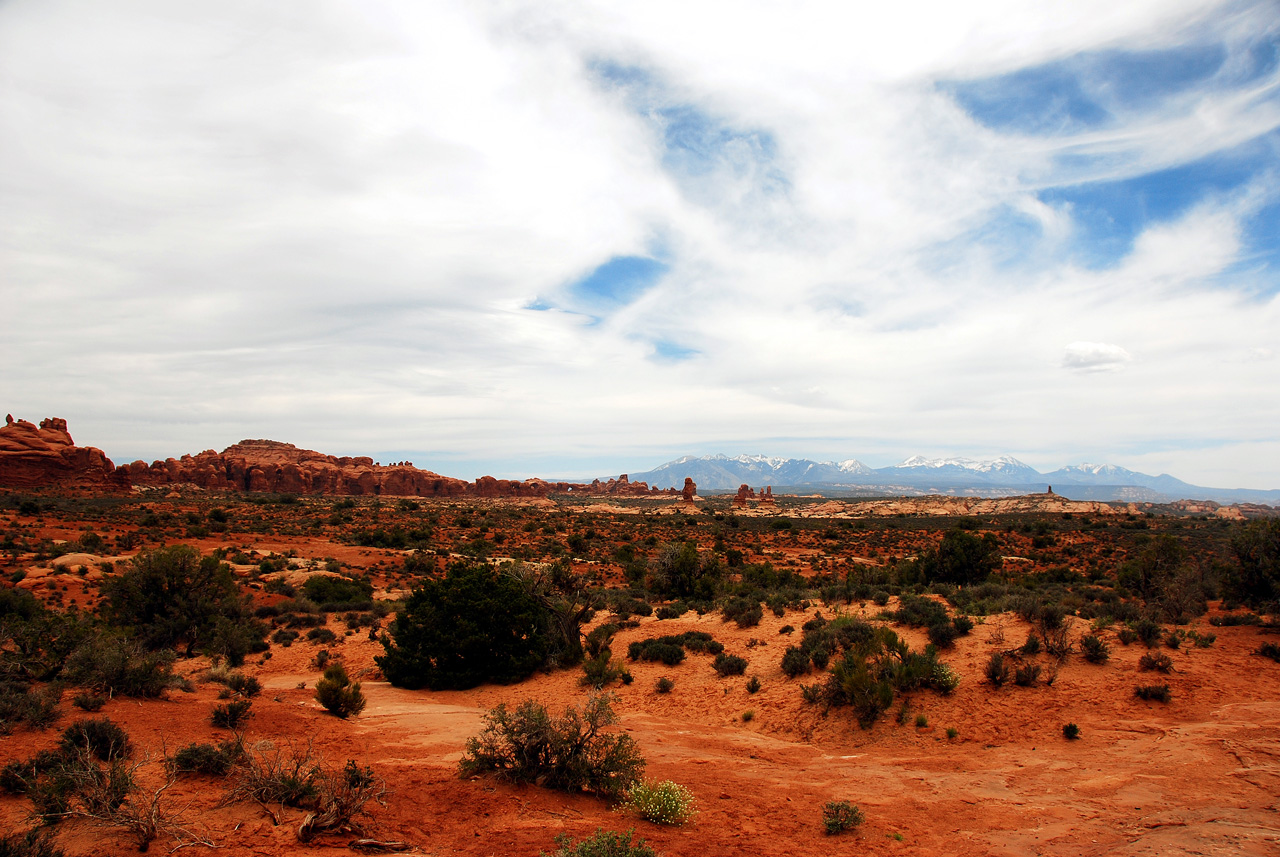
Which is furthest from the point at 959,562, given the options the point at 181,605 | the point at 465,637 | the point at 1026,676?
the point at 181,605

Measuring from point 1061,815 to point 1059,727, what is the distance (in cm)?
366

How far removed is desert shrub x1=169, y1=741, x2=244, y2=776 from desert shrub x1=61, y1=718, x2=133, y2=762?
609 mm

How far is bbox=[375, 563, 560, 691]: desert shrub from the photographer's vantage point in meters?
15.6

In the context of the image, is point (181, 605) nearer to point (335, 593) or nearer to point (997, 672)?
point (335, 593)

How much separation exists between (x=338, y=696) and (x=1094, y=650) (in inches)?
628

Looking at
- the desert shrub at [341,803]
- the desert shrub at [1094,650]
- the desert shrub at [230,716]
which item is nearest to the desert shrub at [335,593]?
the desert shrub at [230,716]

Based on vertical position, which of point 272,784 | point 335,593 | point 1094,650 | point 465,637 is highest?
point 272,784

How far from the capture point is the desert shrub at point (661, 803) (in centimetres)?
712

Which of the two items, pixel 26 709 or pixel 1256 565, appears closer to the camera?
pixel 26 709

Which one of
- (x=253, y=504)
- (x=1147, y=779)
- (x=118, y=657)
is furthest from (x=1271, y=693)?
(x=253, y=504)

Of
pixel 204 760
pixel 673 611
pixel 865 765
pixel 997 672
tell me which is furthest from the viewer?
pixel 673 611

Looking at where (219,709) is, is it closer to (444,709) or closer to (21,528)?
(444,709)

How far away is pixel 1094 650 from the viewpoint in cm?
1181

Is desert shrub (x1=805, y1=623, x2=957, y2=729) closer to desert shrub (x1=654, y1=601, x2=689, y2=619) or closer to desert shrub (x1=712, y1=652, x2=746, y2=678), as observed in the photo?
desert shrub (x1=712, y1=652, x2=746, y2=678)
